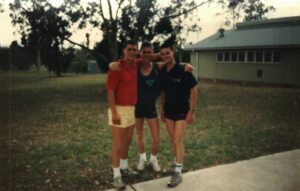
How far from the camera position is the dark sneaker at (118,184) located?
370cm

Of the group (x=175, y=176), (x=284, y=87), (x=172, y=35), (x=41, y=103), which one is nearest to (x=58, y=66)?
(x=172, y=35)

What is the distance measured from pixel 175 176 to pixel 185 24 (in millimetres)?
3562

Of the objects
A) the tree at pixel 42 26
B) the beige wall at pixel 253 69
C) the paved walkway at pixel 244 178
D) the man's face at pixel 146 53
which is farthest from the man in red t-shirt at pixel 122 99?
the beige wall at pixel 253 69

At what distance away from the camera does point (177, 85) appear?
3887 mm

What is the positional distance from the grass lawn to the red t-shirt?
918 mm

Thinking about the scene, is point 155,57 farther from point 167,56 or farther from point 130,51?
point 130,51

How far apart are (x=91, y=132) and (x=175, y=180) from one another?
291 cm

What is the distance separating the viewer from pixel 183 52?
6285 mm

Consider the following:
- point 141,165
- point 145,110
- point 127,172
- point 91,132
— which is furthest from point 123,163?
point 91,132

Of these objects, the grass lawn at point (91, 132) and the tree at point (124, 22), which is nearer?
the grass lawn at point (91, 132)

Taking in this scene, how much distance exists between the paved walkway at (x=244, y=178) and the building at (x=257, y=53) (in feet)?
6.36

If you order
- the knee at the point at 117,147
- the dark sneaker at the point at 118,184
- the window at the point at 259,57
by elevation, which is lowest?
the dark sneaker at the point at 118,184

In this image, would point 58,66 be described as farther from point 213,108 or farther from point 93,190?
point 213,108

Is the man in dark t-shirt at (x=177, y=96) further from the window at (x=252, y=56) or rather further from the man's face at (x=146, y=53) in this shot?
the window at (x=252, y=56)
